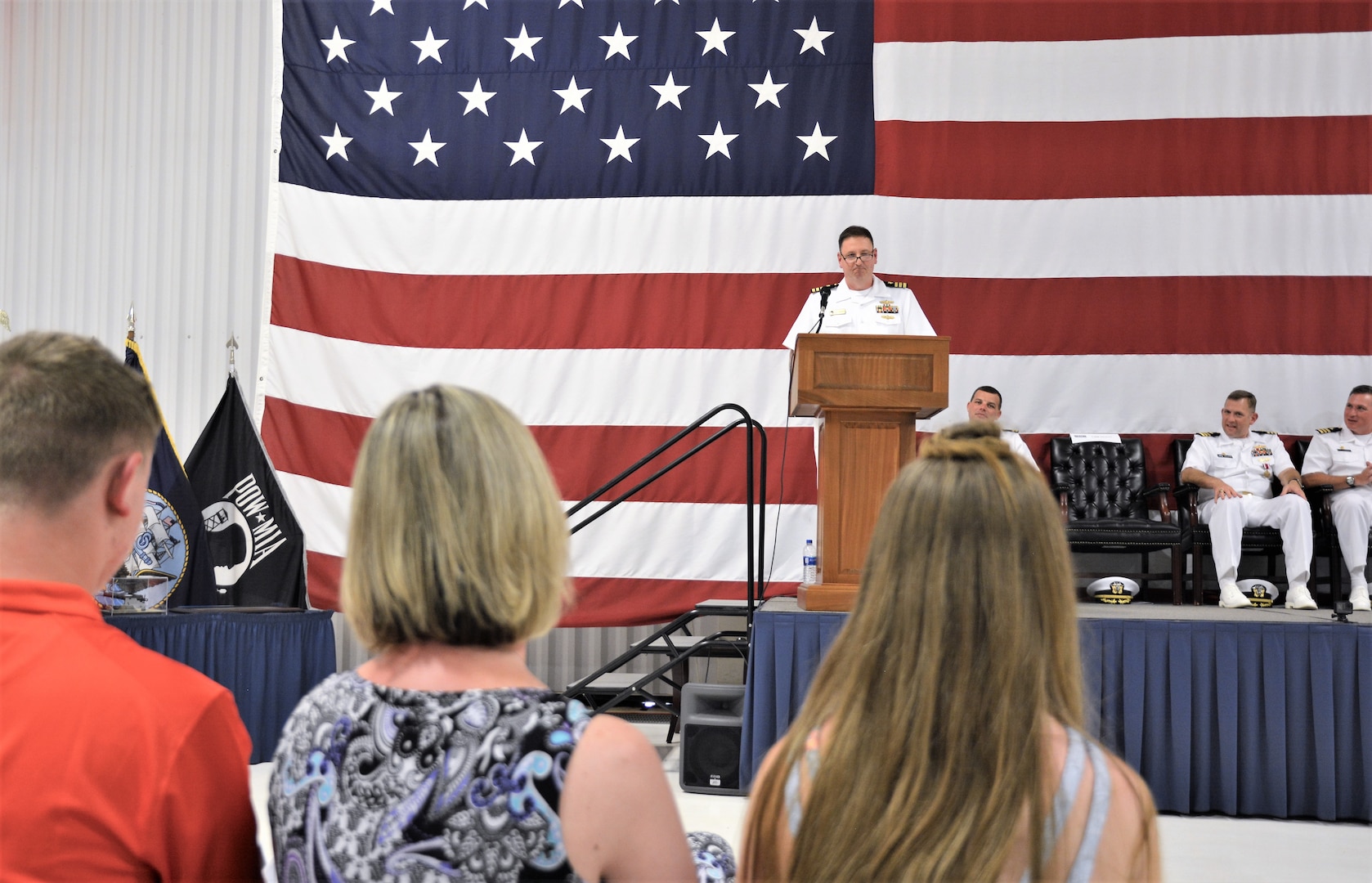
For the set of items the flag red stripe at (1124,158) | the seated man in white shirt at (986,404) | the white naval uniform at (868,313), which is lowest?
the seated man in white shirt at (986,404)

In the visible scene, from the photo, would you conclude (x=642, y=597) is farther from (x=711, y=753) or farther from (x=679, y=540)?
(x=711, y=753)

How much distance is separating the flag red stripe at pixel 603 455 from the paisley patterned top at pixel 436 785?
210 inches

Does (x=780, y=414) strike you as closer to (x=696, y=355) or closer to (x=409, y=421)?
(x=696, y=355)

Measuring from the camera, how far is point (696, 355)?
6.45 metres

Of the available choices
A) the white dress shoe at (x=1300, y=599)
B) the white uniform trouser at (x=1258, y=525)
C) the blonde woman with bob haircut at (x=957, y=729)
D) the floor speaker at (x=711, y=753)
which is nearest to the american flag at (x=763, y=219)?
the white uniform trouser at (x=1258, y=525)

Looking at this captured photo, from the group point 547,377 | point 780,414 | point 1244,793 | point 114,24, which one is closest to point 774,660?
point 1244,793

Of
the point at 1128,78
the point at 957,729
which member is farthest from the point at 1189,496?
the point at 957,729

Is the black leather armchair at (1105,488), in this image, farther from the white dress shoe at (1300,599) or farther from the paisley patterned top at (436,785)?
the paisley patterned top at (436,785)

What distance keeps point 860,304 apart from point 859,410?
5.12 feet

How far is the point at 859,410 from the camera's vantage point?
4.17 metres

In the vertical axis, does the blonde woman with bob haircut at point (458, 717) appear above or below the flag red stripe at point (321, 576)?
above

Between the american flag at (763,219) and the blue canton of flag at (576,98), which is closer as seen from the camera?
the american flag at (763,219)

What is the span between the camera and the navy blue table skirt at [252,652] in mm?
4930

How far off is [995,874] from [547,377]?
5.77 m
